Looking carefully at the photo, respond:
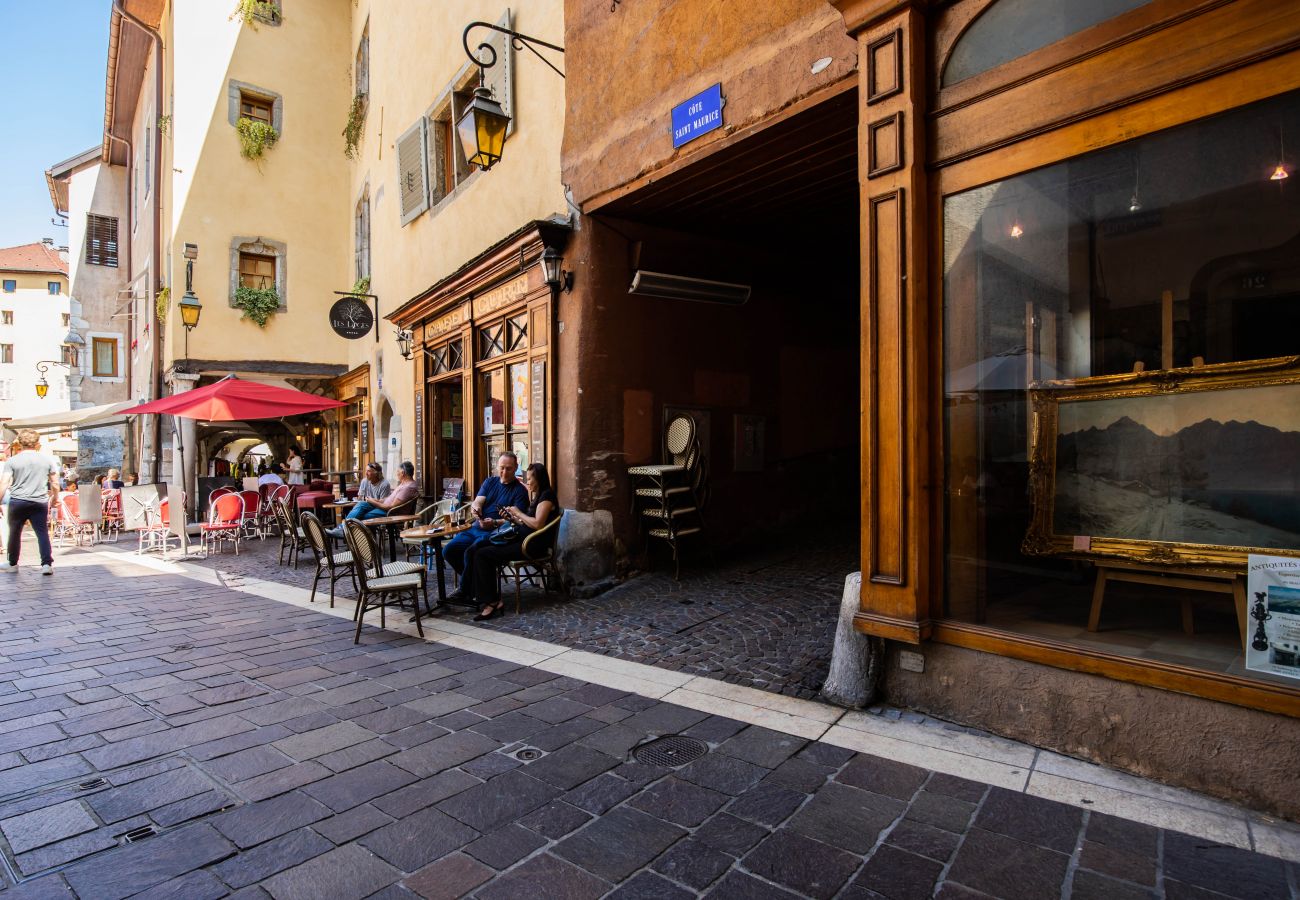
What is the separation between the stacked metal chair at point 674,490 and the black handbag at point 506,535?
58.8 inches

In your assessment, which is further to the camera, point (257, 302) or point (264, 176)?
point (264, 176)

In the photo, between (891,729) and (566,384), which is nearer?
(891,729)

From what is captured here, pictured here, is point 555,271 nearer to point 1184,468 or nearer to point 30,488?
point 1184,468

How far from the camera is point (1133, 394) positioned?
3516 millimetres

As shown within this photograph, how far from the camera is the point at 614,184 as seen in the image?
6.84 meters

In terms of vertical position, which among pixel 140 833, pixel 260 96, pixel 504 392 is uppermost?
pixel 260 96

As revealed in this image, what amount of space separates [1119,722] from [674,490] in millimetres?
4821

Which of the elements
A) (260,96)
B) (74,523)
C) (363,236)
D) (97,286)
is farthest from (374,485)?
(97,286)

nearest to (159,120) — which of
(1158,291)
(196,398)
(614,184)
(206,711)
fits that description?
(196,398)

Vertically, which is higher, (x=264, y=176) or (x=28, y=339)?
(x=28, y=339)

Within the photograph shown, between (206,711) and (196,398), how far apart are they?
8717 millimetres

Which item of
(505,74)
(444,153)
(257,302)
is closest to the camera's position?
(505,74)

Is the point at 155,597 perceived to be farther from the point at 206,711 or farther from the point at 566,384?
the point at 566,384

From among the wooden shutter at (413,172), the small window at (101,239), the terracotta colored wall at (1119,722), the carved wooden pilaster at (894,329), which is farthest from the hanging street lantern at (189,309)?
the small window at (101,239)
